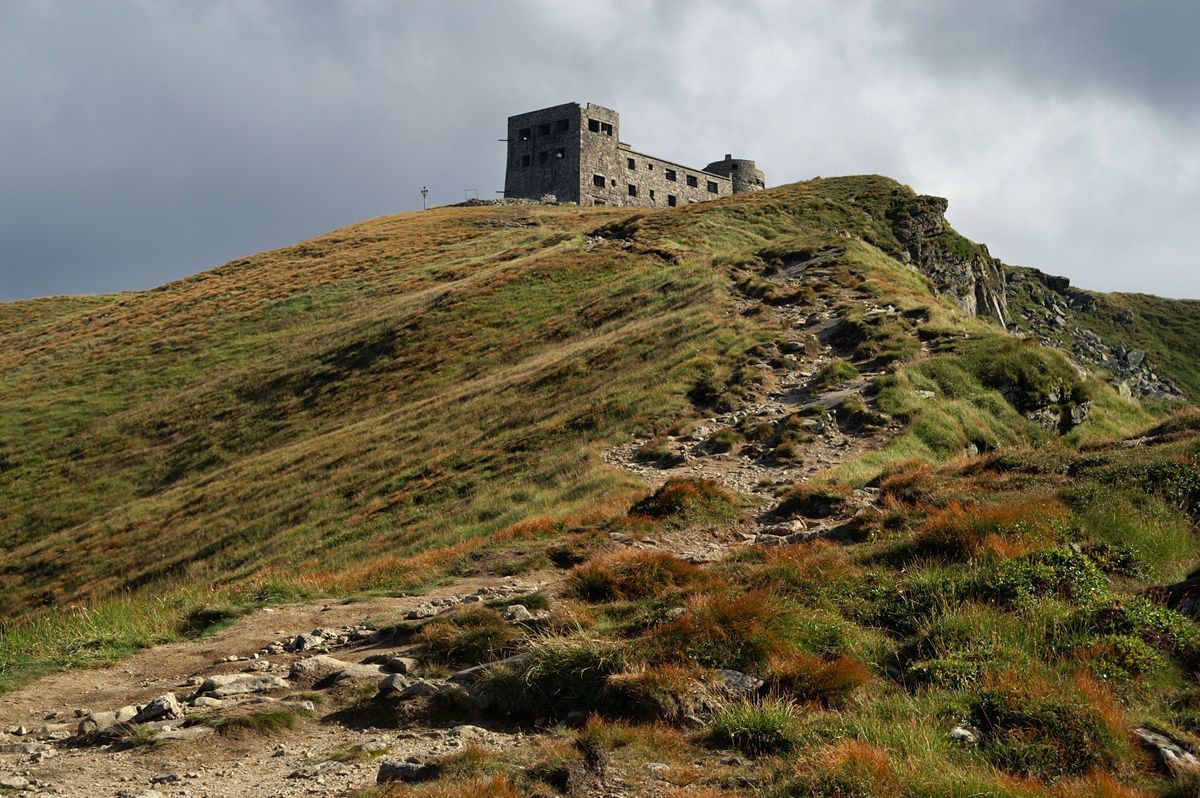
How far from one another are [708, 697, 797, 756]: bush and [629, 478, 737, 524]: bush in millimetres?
9059

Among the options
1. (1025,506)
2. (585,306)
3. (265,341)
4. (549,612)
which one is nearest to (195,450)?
(265,341)

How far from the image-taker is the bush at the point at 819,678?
8.43 metres

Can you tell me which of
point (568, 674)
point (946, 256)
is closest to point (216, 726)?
Result: point (568, 674)

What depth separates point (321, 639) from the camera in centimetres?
1221

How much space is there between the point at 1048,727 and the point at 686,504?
416 inches

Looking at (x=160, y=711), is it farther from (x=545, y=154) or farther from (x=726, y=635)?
(x=545, y=154)

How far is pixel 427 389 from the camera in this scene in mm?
43750

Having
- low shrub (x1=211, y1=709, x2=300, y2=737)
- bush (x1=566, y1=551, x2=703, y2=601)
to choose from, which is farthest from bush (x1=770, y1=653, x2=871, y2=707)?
low shrub (x1=211, y1=709, x2=300, y2=737)

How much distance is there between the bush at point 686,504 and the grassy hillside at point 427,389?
221 centimetres

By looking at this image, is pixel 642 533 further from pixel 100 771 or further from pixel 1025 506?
pixel 100 771

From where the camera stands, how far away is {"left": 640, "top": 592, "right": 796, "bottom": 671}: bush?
30.1 feet

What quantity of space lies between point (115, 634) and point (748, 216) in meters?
58.9

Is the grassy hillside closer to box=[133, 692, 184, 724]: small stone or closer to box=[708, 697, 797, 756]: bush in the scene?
box=[133, 692, 184, 724]: small stone

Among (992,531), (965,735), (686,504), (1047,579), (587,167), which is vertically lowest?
(965,735)
